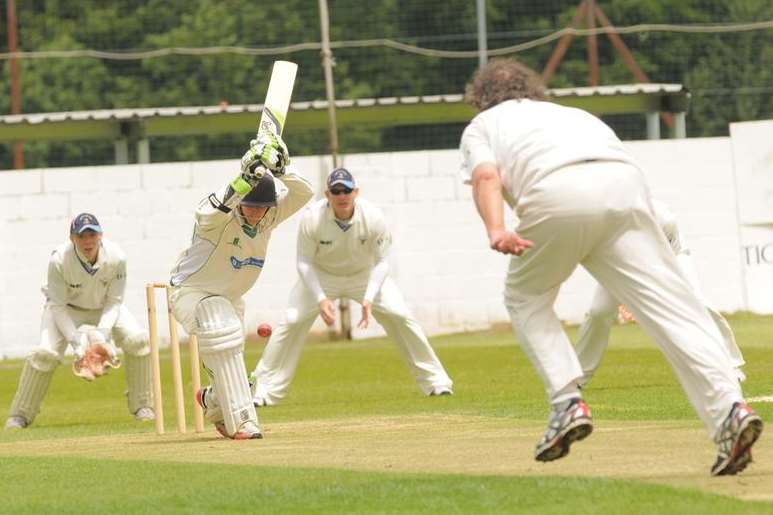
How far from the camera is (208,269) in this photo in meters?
9.97

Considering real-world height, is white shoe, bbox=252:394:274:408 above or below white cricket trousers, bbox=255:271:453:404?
below

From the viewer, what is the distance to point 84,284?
13297 millimetres

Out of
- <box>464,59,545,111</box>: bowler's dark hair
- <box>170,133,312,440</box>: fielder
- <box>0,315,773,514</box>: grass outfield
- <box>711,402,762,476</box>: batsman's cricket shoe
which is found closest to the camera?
<box>0,315,773,514</box>: grass outfield

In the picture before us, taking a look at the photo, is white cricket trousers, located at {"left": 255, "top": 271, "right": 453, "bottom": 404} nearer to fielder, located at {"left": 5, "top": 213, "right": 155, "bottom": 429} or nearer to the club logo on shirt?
fielder, located at {"left": 5, "top": 213, "right": 155, "bottom": 429}

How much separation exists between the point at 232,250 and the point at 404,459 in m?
2.40

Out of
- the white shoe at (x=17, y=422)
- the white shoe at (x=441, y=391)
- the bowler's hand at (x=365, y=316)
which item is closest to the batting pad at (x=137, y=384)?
the white shoe at (x=17, y=422)

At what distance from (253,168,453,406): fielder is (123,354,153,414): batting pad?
0.83 metres

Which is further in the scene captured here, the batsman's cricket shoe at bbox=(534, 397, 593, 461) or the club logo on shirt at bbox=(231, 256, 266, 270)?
the club logo on shirt at bbox=(231, 256, 266, 270)

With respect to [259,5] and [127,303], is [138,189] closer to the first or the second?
[127,303]

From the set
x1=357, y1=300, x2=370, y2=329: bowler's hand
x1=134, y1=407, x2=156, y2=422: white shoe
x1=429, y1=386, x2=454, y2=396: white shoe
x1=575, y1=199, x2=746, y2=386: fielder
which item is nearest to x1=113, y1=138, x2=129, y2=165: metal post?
x1=134, y1=407, x2=156, y2=422: white shoe

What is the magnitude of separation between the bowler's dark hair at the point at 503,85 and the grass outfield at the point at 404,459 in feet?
4.92

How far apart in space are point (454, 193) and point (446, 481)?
44.4 feet

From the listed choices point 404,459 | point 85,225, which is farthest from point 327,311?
point 404,459

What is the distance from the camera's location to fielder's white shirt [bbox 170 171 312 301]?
9852mm
